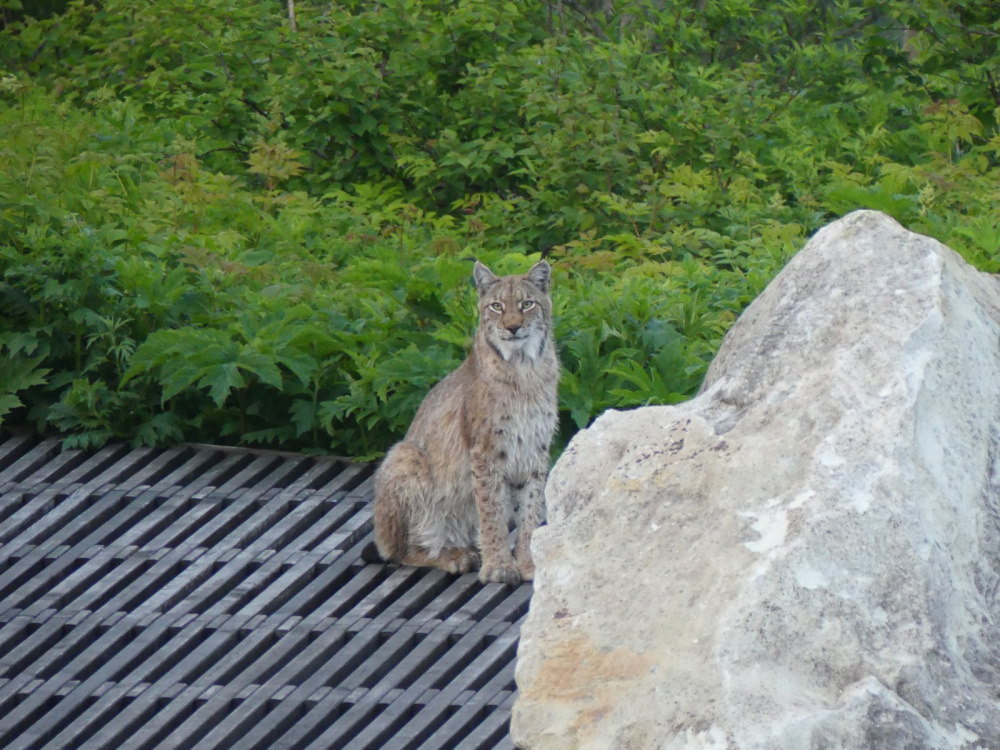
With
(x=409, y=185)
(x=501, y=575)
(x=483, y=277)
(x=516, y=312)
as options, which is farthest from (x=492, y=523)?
(x=409, y=185)

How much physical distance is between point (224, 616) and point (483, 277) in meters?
2.05

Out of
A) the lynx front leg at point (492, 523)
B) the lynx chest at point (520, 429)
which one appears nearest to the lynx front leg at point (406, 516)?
the lynx front leg at point (492, 523)

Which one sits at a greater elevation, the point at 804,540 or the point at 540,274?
the point at 804,540

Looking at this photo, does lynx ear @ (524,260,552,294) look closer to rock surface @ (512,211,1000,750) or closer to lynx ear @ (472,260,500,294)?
lynx ear @ (472,260,500,294)

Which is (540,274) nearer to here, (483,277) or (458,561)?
(483,277)

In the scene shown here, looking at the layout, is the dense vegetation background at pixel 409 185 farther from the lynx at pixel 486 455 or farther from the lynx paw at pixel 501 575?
the lynx paw at pixel 501 575

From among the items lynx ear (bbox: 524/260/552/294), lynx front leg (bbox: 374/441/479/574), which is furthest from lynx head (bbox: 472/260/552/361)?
lynx front leg (bbox: 374/441/479/574)

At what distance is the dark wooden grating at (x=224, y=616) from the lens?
556cm

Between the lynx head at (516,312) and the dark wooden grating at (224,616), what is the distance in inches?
44.0

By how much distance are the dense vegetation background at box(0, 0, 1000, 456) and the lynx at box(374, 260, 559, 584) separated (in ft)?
1.70

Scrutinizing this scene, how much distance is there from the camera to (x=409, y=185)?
41.5ft

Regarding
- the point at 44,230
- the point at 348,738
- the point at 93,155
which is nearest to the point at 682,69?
the point at 93,155

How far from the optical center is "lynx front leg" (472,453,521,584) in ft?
21.9

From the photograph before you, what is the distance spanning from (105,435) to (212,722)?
275 centimetres
